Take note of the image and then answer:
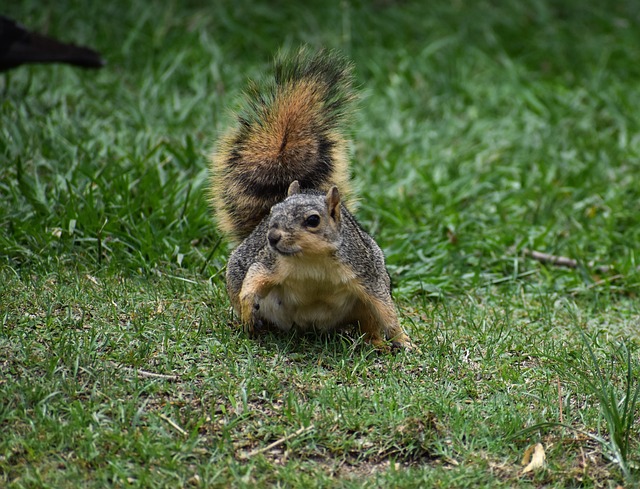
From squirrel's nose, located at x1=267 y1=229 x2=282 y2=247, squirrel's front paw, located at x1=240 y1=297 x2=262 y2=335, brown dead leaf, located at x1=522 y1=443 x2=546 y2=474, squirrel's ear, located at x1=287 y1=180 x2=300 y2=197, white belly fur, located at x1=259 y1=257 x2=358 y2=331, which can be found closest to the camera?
brown dead leaf, located at x1=522 y1=443 x2=546 y2=474

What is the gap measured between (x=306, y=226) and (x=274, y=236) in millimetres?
142

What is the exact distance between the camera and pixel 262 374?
3654mm

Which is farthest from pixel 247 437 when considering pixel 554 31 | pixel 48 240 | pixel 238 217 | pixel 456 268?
pixel 554 31

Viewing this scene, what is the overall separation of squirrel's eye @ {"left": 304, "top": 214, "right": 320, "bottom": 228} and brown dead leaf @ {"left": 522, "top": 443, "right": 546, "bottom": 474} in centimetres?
116

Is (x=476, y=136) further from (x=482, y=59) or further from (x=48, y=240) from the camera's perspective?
(x=48, y=240)

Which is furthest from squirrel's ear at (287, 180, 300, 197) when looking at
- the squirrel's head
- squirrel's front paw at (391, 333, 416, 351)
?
squirrel's front paw at (391, 333, 416, 351)

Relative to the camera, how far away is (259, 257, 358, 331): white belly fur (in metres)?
3.68

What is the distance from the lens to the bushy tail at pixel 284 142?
423 cm

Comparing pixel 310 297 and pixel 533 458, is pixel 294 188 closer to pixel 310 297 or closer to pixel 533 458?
pixel 310 297

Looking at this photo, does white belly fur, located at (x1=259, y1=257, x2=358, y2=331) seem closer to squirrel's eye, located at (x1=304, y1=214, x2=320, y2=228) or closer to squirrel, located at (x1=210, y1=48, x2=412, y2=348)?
squirrel, located at (x1=210, y1=48, x2=412, y2=348)

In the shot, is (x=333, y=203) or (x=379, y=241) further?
(x=379, y=241)

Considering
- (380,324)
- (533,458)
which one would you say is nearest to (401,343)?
(380,324)

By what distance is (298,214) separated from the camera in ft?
11.9

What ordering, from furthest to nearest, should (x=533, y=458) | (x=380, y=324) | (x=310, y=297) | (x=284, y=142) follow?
1. (x=284, y=142)
2. (x=380, y=324)
3. (x=310, y=297)
4. (x=533, y=458)
